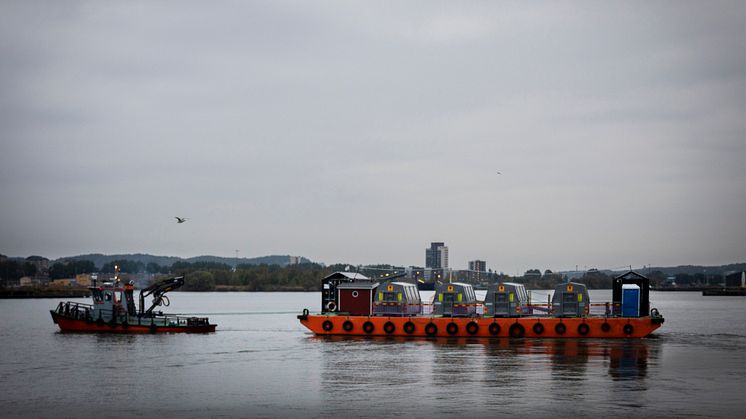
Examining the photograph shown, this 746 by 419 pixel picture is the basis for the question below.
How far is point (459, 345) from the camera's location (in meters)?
65.7

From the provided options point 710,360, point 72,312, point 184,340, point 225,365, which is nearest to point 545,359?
point 710,360

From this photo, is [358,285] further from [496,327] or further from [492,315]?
[496,327]

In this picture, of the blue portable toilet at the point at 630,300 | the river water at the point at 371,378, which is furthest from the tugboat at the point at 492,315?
the river water at the point at 371,378

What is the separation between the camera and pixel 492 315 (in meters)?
69.8

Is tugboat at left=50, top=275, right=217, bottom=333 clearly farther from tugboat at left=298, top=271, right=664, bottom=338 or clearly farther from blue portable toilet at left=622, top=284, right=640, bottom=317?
blue portable toilet at left=622, top=284, right=640, bottom=317

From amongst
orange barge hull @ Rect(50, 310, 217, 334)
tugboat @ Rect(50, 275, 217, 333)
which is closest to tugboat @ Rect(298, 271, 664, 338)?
orange barge hull @ Rect(50, 310, 217, 334)

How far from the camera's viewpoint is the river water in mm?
38375

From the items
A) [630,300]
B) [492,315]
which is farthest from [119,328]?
[630,300]

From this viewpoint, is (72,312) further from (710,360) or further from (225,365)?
(710,360)

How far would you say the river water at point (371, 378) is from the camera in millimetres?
38375

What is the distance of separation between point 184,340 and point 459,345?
79.5ft

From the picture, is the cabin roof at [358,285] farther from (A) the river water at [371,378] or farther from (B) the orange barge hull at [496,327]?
(A) the river water at [371,378]

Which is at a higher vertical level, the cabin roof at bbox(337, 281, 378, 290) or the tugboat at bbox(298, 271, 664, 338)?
the cabin roof at bbox(337, 281, 378, 290)

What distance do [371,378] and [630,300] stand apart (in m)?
29.9
